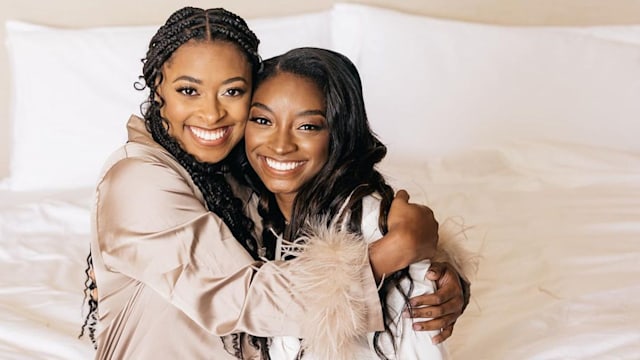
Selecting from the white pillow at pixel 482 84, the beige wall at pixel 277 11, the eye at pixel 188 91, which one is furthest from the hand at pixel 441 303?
the beige wall at pixel 277 11

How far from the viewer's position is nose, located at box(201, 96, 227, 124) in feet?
4.74

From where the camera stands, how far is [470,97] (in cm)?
249

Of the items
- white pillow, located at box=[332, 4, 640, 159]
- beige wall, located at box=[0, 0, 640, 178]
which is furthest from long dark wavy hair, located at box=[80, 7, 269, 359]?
beige wall, located at box=[0, 0, 640, 178]

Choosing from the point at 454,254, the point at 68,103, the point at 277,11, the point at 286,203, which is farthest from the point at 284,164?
the point at 277,11

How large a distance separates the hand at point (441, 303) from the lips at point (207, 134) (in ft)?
1.34

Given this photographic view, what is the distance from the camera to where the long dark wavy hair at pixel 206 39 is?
1.45 m

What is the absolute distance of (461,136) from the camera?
2.47 metres

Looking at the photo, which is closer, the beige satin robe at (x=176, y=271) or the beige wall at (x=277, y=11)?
the beige satin robe at (x=176, y=271)

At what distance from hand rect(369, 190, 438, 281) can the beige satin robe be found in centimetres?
3

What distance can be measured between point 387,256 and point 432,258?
188 millimetres

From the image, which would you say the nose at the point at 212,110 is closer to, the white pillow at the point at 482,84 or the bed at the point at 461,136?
the bed at the point at 461,136

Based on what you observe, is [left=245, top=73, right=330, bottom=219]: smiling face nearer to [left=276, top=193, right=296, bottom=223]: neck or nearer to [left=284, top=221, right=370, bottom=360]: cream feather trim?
[left=276, top=193, right=296, bottom=223]: neck

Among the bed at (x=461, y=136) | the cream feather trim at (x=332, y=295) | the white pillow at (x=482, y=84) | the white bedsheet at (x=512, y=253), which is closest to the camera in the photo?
the cream feather trim at (x=332, y=295)

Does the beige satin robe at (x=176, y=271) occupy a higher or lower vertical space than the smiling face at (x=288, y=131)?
lower
